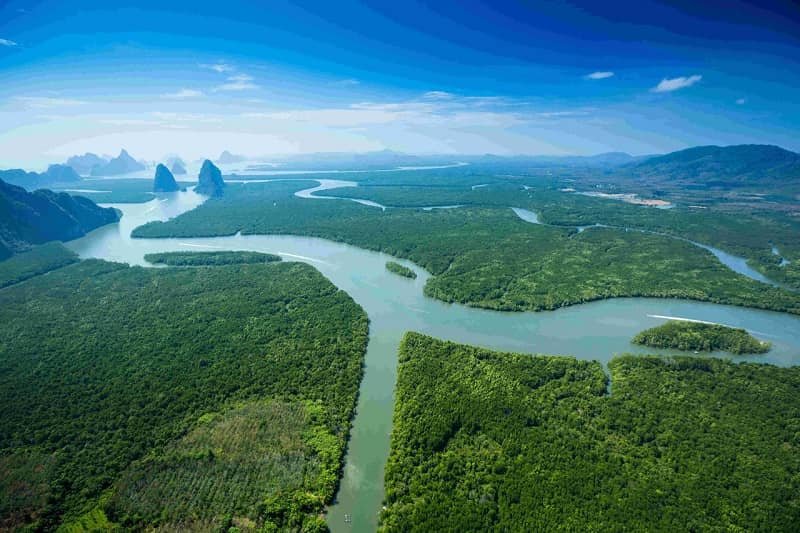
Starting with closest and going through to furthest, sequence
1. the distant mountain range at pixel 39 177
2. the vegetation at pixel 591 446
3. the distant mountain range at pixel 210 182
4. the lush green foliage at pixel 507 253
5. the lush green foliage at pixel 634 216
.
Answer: the vegetation at pixel 591 446 → the lush green foliage at pixel 507 253 → the lush green foliage at pixel 634 216 → the distant mountain range at pixel 210 182 → the distant mountain range at pixel 39 177

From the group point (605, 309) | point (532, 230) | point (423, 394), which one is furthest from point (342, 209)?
point (423, 394)

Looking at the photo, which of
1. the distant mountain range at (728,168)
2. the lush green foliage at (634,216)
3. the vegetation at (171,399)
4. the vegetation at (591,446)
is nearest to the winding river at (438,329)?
the vegetation at (171,399)

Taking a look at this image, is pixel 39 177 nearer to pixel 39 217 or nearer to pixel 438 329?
pixel 39 217

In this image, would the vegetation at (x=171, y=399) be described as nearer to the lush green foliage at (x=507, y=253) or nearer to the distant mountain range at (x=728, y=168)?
the lush green foliage at (x=507, y=253)

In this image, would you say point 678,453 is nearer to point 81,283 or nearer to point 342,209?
point 81,283

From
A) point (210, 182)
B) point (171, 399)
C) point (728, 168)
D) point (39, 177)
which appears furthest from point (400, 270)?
point (39, 177)
